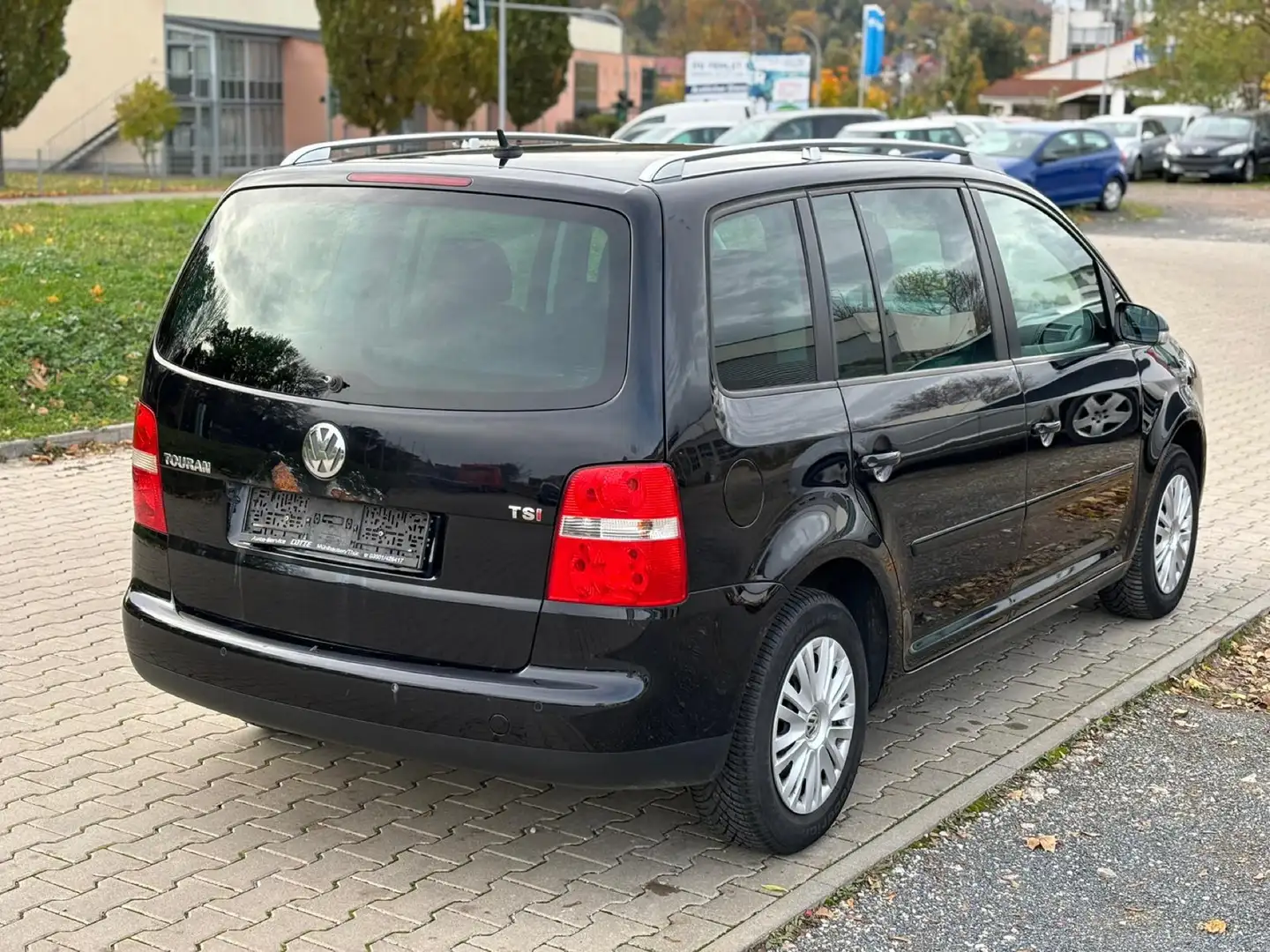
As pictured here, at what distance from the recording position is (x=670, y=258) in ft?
13.4

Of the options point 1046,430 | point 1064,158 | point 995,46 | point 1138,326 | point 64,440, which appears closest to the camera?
point 1046,430

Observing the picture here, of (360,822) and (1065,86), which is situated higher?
(1065,86)

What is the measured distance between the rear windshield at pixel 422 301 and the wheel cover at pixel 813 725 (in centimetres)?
100

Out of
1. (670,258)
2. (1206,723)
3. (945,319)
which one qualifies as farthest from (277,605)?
(1206,723)

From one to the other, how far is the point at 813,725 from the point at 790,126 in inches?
1004

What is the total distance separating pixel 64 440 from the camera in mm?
9828

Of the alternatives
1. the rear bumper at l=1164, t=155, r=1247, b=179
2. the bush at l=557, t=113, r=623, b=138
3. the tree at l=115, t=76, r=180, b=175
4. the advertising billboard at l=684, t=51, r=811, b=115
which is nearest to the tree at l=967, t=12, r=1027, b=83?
the bush at l=557, t=113, r=623, b=138

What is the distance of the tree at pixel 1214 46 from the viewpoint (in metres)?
51.7

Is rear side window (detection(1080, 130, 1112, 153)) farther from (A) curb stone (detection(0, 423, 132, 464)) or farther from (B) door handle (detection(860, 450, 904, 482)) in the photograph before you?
(B) door handle (detection(860, 450, 904, 482))

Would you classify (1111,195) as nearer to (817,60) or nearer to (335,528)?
(335,528)

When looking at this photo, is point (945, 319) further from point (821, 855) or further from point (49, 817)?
point (49, 817)

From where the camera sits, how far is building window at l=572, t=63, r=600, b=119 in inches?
2943

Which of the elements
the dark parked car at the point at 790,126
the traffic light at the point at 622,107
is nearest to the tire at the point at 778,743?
the dark parked car at the point at 790,126

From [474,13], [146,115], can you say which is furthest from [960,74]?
[146,115]
